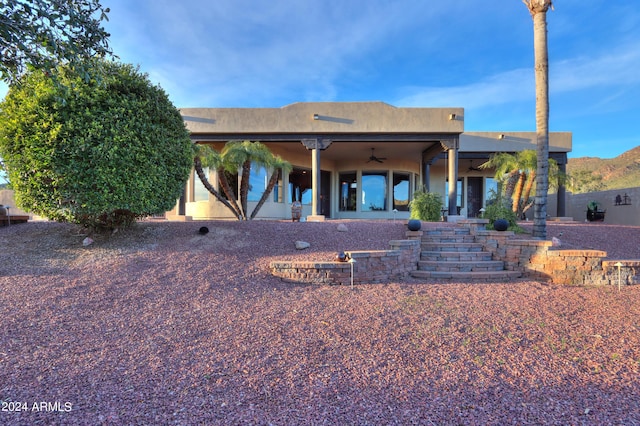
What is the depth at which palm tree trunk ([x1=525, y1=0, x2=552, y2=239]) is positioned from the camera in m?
6.90

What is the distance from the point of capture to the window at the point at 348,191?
15234 millimetres

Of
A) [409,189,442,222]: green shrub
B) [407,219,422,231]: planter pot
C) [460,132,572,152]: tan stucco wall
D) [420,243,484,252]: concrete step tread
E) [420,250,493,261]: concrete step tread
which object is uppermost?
[460,132,572,152]: tan stucco wall

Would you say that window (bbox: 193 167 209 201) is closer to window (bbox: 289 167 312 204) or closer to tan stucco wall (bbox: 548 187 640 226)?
window (bbox: 289 167 312 204)

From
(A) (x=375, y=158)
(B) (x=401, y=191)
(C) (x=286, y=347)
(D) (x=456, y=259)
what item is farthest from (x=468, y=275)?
(B) (x=401, y=191)

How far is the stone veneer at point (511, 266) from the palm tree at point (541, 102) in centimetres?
94

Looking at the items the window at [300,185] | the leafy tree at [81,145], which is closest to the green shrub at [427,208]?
the window at [300,185]

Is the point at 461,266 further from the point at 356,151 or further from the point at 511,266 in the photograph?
the point at 356,151

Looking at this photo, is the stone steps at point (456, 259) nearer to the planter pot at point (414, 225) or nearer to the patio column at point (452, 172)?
the planter pot at point (414, 225)

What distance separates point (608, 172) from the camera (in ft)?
129

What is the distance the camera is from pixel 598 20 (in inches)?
348

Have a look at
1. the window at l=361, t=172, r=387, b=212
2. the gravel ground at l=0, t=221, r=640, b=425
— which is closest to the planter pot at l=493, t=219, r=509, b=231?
the gravel ground at l=0, t=221, r=640, b=425

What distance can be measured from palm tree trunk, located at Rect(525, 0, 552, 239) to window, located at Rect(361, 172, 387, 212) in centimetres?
826

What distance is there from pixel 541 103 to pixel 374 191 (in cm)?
859

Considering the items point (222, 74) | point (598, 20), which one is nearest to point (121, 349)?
point (222, 74)
